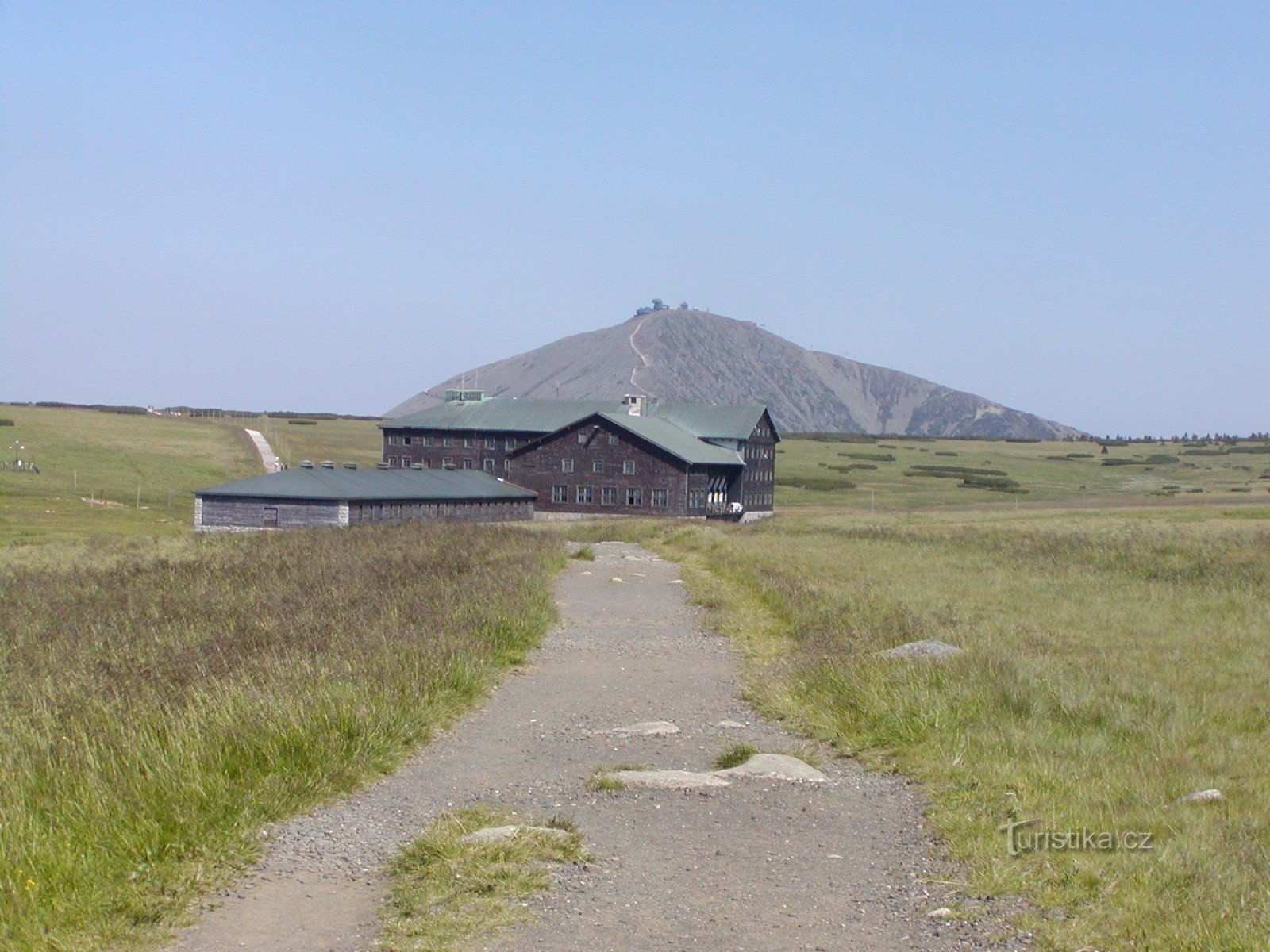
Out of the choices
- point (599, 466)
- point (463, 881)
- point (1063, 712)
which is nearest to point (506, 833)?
Result: point (463, 881)

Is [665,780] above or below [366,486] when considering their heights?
below

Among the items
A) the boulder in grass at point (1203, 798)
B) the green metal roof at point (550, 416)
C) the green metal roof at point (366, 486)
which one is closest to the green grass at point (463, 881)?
the boulder in grass at point (1203, 798)

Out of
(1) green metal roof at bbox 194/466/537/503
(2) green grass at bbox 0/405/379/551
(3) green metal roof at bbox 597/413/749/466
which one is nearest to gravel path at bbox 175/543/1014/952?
(2) green grass at bbox 0/405/379/551

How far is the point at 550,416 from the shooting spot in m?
83.2

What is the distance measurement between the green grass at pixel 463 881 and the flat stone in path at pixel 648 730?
3208 mm

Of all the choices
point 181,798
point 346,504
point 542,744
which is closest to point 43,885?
point 181,798

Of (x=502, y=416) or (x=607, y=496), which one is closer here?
(x=607, y=496)

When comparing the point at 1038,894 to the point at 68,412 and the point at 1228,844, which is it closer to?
the point at 1228,844

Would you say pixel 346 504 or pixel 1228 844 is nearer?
pixel 1228 844

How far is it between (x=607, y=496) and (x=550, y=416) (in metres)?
14.3

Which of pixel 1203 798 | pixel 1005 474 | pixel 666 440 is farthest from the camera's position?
pixel 1005 474

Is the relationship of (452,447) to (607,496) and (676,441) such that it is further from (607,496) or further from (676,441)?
(676,441)

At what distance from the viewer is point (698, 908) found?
6.11 m

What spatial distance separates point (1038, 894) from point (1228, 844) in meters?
1.97
